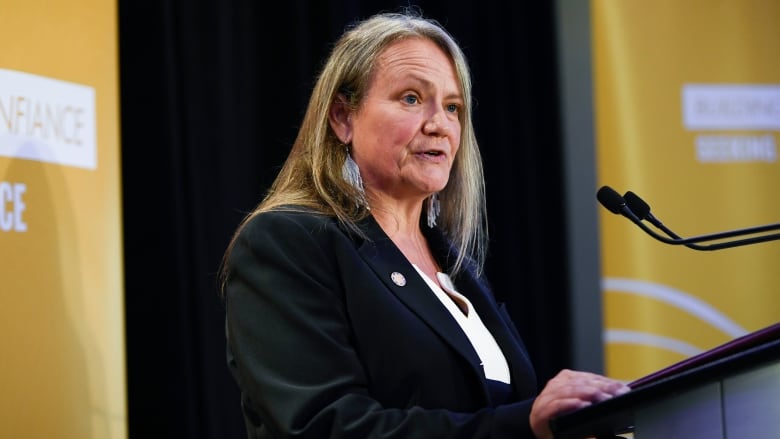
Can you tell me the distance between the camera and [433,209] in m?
2.48

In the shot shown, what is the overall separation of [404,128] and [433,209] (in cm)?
34

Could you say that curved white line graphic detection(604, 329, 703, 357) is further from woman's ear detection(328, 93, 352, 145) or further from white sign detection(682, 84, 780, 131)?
woman's ear detection(328, 93, 352, 145)

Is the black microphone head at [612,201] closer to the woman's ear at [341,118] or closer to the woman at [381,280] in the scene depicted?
the woman at [381,280]

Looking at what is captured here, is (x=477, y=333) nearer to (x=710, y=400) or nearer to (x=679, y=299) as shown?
(x=710, y=400)

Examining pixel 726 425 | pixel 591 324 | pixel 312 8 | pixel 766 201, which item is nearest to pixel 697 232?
pixel 766 201

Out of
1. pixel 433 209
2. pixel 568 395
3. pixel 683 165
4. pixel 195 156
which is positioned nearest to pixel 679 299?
pixel 683 165

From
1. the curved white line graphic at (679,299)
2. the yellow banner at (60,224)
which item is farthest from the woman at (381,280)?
the curved white line graphic at (679,299)

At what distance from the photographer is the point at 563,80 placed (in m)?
4.70

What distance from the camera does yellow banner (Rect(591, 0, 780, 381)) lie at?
427 centimetres

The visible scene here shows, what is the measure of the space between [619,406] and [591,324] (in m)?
3.27

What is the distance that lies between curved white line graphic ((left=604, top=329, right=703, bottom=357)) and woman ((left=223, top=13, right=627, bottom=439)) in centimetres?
196

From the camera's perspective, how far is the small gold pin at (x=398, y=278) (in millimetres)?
1994

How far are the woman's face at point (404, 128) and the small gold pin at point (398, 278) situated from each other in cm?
25

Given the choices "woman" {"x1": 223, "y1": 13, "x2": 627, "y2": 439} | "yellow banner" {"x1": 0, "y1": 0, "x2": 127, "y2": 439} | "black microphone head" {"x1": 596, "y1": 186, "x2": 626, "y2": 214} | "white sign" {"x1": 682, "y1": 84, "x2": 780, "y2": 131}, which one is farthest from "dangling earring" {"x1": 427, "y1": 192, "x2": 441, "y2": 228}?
"white sign" {"x1": 682, "y1": 84, "x2": 780, "y2": 131}
